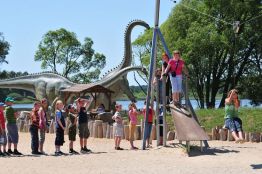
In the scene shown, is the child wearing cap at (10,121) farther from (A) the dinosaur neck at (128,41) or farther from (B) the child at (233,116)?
(A) the dinosaur neck at (128,41)

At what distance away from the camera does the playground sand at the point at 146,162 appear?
10.9m

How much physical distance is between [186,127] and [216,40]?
2191cm

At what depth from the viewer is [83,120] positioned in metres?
14.7

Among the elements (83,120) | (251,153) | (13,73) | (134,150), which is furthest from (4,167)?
(13,73)

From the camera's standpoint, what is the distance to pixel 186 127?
13.3 metres

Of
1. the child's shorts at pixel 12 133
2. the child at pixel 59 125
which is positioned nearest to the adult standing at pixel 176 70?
the child at pixel 59 125

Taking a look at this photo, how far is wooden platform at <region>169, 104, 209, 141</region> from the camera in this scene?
12883mm

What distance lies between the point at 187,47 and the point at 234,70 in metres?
5.11

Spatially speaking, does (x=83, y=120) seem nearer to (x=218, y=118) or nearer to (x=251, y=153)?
(x=251, y=153)

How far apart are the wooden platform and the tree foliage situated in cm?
2009

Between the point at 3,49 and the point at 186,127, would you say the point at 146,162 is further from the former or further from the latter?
the point at 3,49

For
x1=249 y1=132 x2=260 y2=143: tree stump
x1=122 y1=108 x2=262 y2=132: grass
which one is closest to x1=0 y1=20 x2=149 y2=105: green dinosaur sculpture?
x1=122 y1=108 x2=262 y2=132: grass

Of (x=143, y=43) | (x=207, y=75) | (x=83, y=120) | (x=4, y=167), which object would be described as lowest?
(x=4, y=167)

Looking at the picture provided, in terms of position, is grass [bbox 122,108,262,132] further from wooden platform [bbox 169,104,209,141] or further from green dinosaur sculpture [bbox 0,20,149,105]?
wooden platform [bbox 169,104,209,141]
